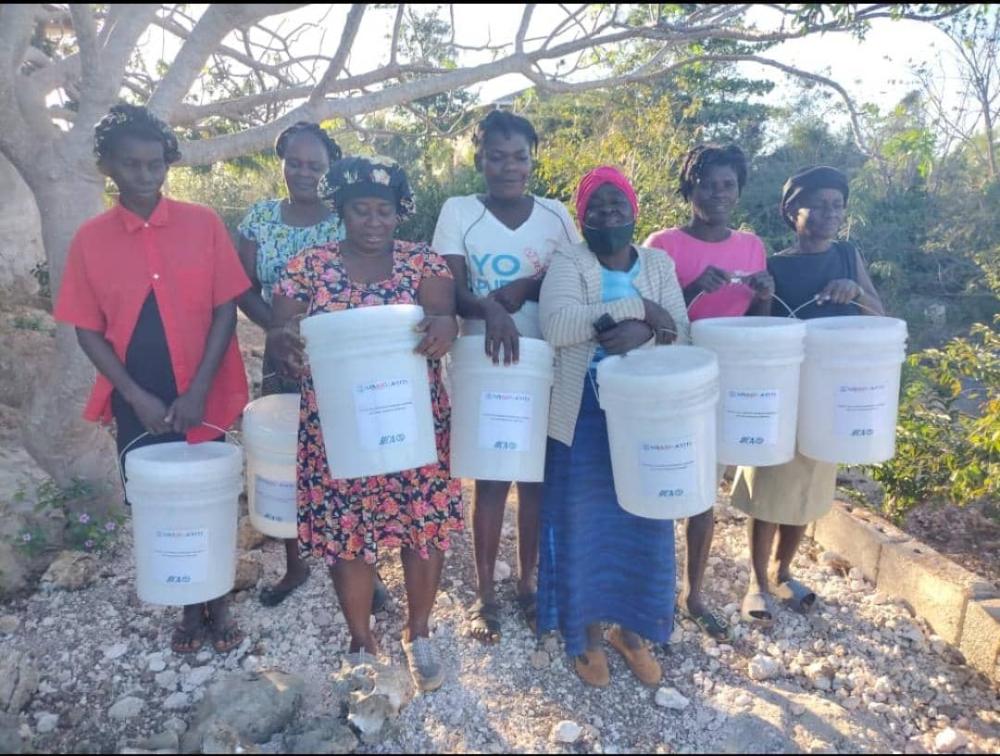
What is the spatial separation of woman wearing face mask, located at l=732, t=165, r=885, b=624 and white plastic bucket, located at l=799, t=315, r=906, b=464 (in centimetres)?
19

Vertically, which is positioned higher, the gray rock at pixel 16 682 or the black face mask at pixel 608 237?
the black face mask at pixel 608 237

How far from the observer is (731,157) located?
2715mm

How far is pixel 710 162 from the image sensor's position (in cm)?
271

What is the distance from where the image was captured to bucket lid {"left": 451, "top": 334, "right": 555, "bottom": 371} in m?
2.34

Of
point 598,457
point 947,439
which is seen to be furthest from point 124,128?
point 947,439

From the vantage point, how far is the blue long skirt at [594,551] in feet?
8.28

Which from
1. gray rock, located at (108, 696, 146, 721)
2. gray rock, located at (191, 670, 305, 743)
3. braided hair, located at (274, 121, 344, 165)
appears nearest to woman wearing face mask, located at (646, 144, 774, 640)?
braided hair, located at (274, 121, 344, 165)

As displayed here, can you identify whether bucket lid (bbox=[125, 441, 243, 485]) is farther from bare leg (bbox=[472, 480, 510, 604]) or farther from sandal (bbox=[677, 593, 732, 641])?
sandal (bbox=[677, 593, 732, 641])

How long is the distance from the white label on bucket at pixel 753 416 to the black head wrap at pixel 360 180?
1275 millimetres

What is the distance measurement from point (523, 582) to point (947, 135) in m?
16.0

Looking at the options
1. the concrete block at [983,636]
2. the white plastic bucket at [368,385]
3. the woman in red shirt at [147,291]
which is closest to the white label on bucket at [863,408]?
the concrete block at [983,636]

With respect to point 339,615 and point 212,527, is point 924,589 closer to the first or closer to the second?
point 339,615

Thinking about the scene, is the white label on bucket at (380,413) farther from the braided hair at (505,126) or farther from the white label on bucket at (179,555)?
the braided hair at (505,126)

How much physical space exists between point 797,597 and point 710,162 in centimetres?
178
